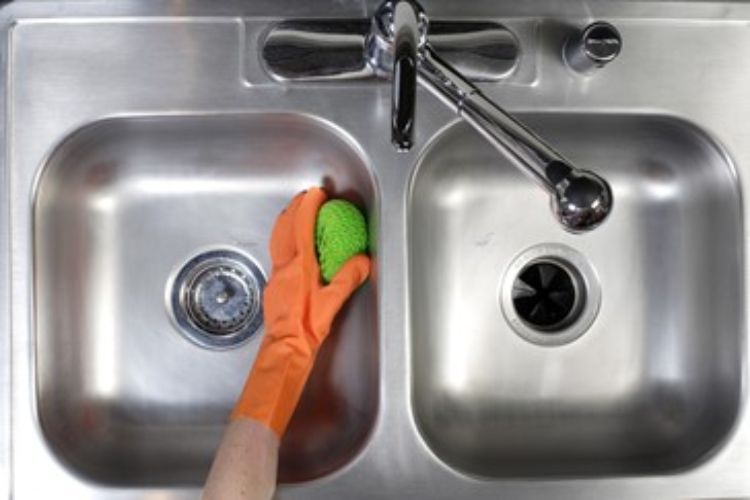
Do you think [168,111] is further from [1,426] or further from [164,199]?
[1,426]

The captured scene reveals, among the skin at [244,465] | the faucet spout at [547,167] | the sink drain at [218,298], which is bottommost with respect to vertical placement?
the skin at [244,465]

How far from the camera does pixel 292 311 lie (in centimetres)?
82

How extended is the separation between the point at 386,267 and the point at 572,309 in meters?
0.25

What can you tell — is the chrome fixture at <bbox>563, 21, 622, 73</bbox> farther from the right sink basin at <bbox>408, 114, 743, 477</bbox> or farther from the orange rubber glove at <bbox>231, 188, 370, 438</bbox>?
the orange rubber glove at <bbox>231, 188, 370, 438</bbox>

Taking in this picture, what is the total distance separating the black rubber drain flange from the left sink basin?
185 millimetres

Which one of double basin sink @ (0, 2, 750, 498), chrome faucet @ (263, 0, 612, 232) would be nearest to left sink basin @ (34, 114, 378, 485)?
double basin sink @ (0, 2, 750, 498)

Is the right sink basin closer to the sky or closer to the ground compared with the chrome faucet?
closer to the ground

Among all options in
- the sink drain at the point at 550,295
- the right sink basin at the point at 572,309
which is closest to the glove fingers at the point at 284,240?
the right sink basin at the point at 572,309

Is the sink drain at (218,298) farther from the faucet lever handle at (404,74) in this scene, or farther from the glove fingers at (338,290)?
the faucet lever handle at (404,74)

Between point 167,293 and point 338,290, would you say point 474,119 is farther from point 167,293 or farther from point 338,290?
point 167,293

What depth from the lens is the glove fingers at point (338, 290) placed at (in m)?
0.82

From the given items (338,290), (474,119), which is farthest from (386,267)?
(474,119)

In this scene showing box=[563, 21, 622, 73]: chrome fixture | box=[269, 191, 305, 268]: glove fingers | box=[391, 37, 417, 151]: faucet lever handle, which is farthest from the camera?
box=[269, 191, 305, 268]: glove fingers

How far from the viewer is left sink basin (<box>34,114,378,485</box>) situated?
0.83 meters
